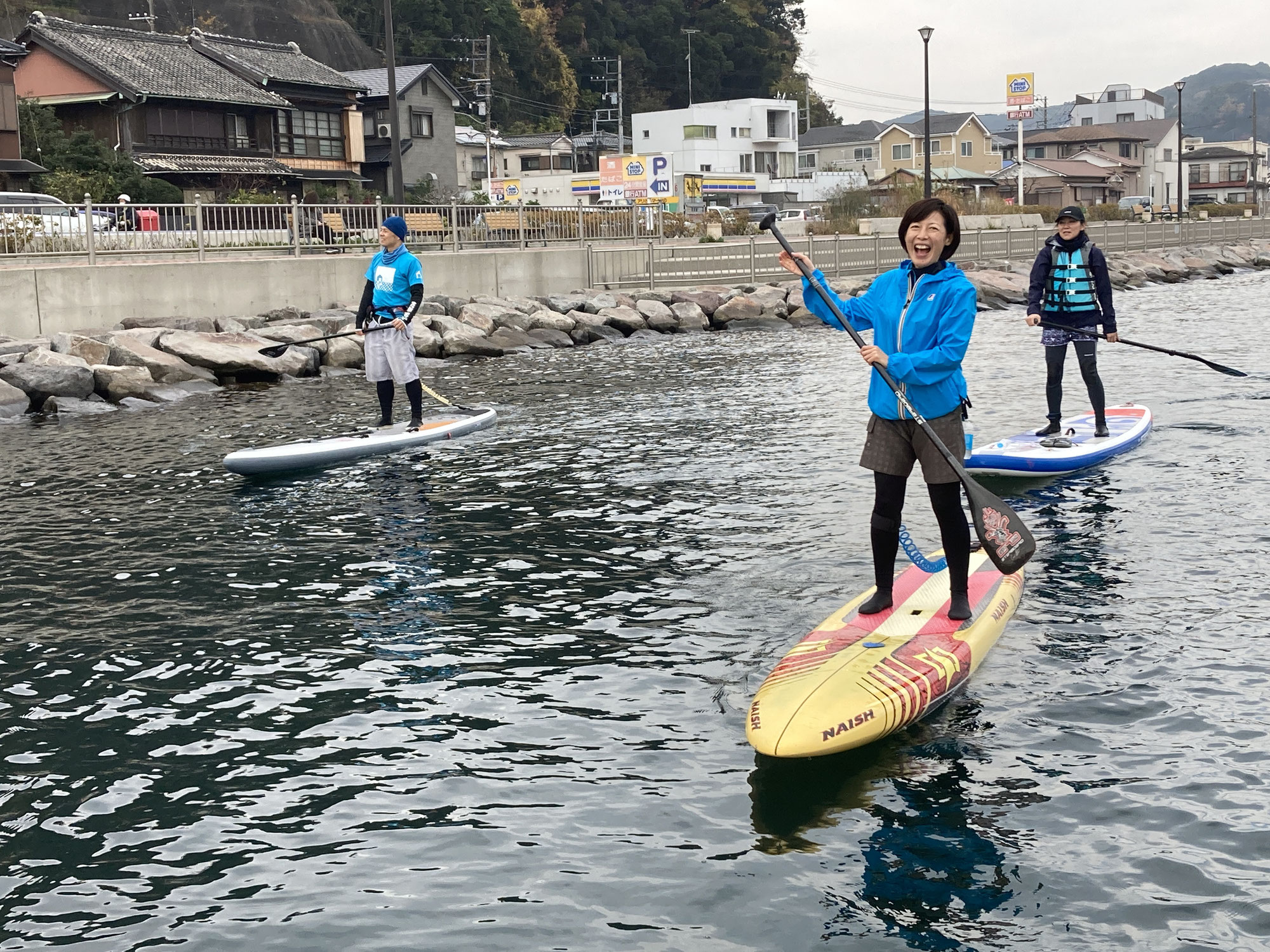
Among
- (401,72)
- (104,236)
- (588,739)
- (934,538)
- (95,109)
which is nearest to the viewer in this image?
(588,739)

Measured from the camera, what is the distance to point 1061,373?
11070 mm

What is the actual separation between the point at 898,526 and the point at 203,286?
59.5 ft

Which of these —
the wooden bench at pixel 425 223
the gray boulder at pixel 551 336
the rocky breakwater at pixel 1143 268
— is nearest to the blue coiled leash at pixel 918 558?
the gray boulder at pixel 551 336

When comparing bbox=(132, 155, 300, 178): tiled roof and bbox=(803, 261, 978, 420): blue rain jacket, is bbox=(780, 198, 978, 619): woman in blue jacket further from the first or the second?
bbox=(132, 155, 300, 178): tiled roof

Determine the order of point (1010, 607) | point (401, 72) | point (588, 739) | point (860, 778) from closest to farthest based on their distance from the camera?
point (860, 778), point (588, 739), point (1010, 607), point (401, 72)

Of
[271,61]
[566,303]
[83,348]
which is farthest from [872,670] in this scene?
[271,61]

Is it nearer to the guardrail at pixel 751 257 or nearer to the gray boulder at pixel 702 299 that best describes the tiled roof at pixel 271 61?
the guardrail at pixel 751 257

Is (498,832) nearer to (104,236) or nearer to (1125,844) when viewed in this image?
(1125,844)

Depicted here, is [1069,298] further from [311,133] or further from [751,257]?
[311,133]

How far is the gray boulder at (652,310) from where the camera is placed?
27.3 meters

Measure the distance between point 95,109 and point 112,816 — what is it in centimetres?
4772

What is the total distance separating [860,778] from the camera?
509 centimetres

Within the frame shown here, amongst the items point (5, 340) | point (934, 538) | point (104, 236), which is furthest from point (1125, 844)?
point (104, 236)

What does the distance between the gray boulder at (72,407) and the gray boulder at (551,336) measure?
9.26 meters
